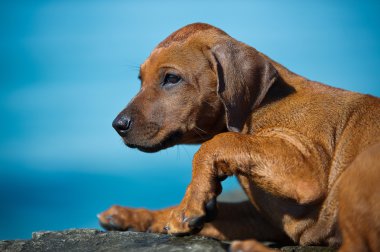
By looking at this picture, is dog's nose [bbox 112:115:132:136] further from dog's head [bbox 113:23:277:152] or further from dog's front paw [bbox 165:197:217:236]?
dog's front paw [bbox 165:197:217:236]

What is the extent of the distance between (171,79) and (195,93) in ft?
1.06

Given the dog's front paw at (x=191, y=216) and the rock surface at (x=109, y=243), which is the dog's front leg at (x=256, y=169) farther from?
the rock surface at (x=109, y=243)

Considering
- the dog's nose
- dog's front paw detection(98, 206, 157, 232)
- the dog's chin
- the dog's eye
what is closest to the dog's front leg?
the dog's chin

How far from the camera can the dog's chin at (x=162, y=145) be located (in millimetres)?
7008

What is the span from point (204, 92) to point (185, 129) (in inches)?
17.5

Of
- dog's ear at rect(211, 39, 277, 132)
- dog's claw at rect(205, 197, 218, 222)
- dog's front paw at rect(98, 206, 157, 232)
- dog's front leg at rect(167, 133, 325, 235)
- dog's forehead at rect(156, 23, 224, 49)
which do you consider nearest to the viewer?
dog's claw at rect(205, 197, 218, 222)

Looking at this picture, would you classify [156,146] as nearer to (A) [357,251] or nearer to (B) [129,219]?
(B) [129,219]

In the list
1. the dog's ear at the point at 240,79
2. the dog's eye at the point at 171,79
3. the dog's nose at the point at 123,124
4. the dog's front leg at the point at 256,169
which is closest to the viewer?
the dog's front leg at the point at 256,169

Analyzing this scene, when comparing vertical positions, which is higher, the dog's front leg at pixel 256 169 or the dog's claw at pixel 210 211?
the dog's front leg at pixel 256 169

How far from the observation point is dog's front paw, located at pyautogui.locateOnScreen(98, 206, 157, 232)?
7.72 meters

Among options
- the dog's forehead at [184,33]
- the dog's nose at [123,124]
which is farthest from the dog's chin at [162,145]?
the dog's forehead at [184,33]

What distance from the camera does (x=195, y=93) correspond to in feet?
23.2

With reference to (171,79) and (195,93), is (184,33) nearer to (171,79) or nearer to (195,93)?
(171,79)

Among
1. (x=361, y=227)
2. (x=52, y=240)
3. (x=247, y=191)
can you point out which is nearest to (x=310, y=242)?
(x=247, y=191)
